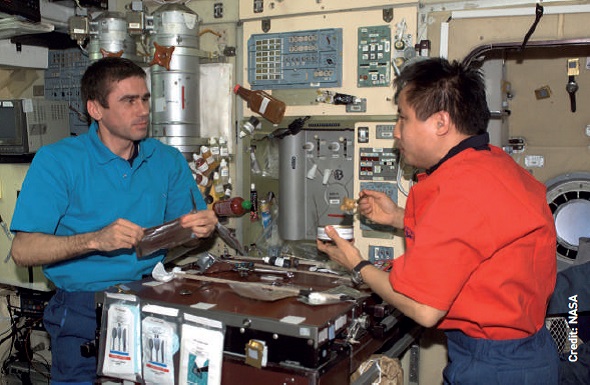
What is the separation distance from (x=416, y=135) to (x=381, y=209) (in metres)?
0.80

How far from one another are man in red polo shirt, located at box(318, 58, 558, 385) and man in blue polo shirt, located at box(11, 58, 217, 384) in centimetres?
102

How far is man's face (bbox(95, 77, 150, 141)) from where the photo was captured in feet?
8.68

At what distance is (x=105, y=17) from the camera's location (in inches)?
132

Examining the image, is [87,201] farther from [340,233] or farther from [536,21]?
[536,21]

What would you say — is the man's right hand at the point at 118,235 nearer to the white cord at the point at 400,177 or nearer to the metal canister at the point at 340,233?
the metal canister at the point at 340,233

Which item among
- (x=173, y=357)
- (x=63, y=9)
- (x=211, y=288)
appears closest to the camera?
(x=173, y=357)

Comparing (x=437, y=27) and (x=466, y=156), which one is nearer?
(x=466, y=156)

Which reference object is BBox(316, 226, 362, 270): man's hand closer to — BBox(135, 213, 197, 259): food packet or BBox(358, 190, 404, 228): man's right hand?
BBox(358, 190, 404, 228): man's right hand

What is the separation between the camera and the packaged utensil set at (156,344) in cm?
201

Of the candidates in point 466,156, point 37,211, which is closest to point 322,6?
point 466,156

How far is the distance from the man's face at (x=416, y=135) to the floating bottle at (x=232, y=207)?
5.03ft

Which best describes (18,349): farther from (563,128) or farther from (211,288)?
(563,128)

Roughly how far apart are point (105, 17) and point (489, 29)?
2.18 metres

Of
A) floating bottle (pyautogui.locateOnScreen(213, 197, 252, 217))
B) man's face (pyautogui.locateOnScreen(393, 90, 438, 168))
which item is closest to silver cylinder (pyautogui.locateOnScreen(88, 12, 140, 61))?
floating bottle (pyautogui.locateOnScreen(213, 197, 252, 217))
